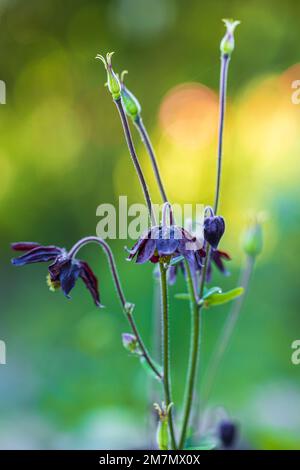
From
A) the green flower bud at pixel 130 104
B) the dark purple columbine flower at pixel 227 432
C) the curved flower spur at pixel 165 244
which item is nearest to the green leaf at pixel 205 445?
the dark purple columbine flower at pixel 227 432

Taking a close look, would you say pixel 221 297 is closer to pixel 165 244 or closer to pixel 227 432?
pixel 165 244

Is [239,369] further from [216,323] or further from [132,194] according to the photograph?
[132,194]

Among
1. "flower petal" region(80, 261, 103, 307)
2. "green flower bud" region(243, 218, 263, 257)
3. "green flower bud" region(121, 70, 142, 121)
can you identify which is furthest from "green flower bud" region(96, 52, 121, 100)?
"green flower bud" region(243, 218, 263, 257)

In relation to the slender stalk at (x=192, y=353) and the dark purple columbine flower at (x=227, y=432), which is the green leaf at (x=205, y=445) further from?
the dark purple columbine flower at (x=227, y=432)

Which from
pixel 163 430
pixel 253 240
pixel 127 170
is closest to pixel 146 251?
pixel 163 430
